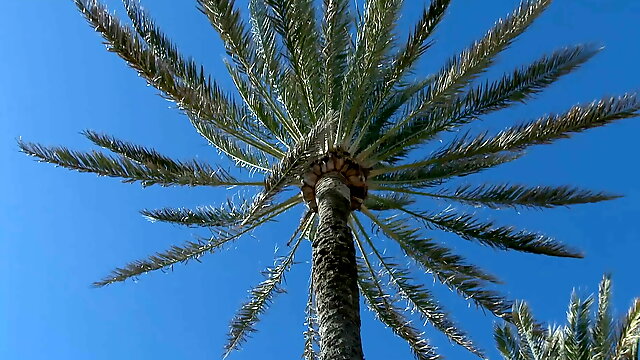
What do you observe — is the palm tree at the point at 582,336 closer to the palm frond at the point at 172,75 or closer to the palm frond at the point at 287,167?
the palm frond at the point at 287,167

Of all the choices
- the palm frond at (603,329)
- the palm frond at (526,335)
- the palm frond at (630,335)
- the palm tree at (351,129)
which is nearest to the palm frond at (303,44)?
the palm tree at (351,129)

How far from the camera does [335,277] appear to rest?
7.54 meters

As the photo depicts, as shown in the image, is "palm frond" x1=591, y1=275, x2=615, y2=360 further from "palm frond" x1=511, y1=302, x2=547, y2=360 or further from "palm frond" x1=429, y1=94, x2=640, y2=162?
"palm frond" x1=429, y1=94, x2=640, y2=162

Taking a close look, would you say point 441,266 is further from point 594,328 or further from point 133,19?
point 133,19

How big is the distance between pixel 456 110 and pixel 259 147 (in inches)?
106

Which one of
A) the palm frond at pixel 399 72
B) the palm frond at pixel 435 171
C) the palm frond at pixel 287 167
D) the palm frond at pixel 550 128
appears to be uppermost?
the palm frond at pixel 399 72

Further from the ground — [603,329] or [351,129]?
[351,129]

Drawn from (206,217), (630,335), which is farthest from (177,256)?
(630,335)

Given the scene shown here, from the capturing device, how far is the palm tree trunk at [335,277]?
691 centimetres

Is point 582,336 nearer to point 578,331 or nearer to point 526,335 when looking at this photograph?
point 578,331

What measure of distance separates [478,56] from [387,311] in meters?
3.77

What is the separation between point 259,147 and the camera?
10273 millimetres

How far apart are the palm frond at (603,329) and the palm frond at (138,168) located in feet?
15.3

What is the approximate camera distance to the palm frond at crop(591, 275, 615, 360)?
23.6 feet
